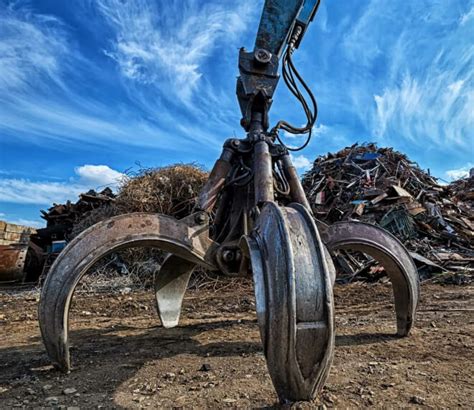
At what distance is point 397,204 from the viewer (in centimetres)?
773

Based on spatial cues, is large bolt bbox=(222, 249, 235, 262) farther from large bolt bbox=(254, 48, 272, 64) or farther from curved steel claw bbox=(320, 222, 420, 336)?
large bolt bbox=(254, 48, 272, 64)

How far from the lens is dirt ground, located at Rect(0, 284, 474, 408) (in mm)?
1593

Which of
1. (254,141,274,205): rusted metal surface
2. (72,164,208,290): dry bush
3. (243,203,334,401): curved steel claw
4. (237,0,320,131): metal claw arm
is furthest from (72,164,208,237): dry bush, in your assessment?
(243,203,334,401): curved steel claw

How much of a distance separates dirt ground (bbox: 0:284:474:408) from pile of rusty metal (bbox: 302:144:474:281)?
118 inches

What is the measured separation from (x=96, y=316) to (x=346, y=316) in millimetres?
2478

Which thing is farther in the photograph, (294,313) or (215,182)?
(215,182)

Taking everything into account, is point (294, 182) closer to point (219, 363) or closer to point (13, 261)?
point (219, 363)

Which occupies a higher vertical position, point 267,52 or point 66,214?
point 66,214

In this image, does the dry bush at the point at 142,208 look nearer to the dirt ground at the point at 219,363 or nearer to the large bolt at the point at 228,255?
the dirt ground at the point at 219,363

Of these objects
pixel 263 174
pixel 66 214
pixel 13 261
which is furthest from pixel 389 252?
pixel 66 214

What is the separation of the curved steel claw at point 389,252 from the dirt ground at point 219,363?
0.63ft

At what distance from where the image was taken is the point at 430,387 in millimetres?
1650

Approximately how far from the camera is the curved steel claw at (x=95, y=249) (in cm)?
185

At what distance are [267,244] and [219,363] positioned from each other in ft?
3.30
